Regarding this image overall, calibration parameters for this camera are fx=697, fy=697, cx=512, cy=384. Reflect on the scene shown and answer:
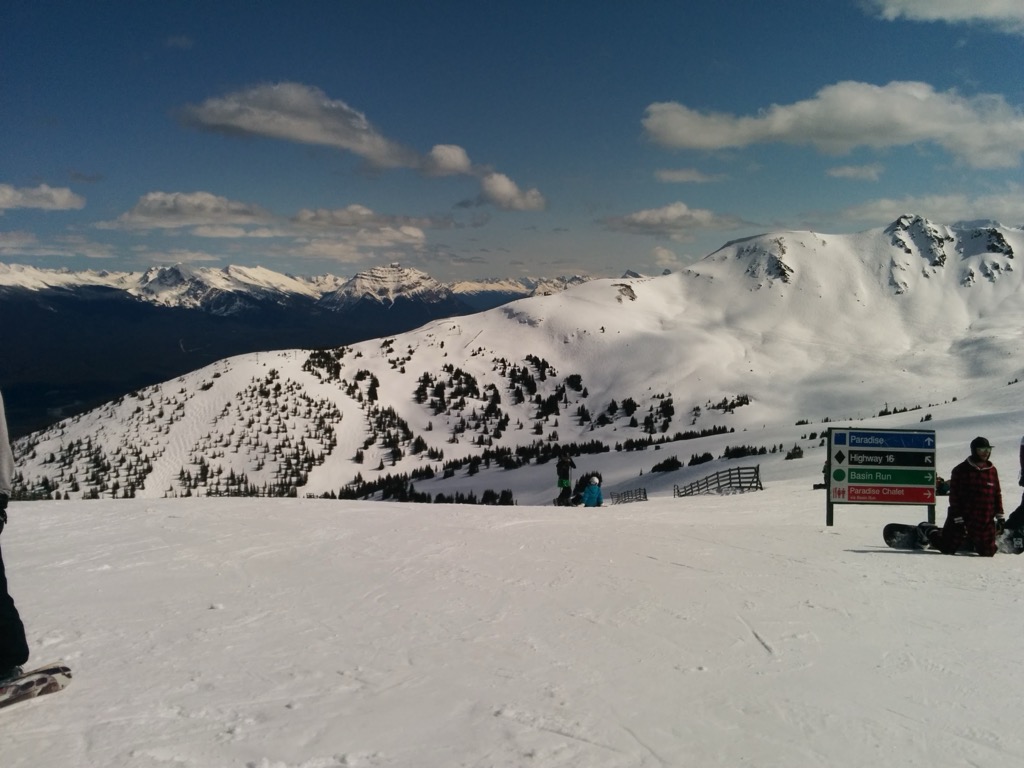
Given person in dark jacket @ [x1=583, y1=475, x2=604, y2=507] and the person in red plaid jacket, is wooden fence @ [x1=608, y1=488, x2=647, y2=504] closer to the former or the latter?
person in dark jacket @ [x1=583, y1=475, x2=604, y2=507]

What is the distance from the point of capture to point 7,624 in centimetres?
441

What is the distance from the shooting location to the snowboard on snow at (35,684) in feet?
13.8

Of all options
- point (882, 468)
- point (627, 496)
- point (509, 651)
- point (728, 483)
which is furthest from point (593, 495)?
point (509, 651)

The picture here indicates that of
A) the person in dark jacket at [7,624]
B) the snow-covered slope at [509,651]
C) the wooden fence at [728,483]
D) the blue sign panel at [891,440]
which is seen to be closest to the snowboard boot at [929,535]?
the snow-covered slope at [509,651]

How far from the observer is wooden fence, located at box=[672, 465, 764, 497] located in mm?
24703

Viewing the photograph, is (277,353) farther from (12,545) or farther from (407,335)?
(12,545)

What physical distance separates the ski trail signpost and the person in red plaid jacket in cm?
259

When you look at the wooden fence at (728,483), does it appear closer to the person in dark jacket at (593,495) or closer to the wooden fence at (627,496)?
the wooden fence at (627,496)

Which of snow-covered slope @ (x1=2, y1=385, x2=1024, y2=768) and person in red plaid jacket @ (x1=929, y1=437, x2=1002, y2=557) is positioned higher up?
person in red plaid jacket @ (x1=929, y1=437, x2=1002, y2=557)

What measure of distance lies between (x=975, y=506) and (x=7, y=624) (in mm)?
10519

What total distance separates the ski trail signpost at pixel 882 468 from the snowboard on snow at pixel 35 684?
11.3 meters

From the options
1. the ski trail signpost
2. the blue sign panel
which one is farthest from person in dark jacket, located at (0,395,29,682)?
the blue sign panel

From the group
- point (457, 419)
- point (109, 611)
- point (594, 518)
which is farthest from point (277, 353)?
point (109, 611)

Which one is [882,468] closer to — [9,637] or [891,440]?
[891,440]
